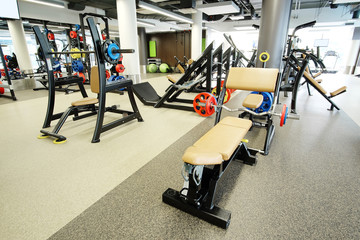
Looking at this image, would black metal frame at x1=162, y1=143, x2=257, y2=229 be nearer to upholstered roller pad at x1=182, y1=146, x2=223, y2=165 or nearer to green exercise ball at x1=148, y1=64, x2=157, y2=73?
upholstered roller pad at x1=182, y1=146, x2=223, y2=165

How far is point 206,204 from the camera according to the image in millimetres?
1318

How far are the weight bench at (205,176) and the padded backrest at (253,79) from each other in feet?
2.87

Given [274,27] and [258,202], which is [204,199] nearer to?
[258,202]

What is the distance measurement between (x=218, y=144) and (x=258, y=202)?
0.56m

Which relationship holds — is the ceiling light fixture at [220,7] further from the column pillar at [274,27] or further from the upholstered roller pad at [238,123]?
the upholstered roller pad at [238,123]

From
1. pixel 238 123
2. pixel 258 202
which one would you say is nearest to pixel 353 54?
pixel 238 123

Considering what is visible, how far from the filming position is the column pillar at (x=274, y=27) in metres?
3.98

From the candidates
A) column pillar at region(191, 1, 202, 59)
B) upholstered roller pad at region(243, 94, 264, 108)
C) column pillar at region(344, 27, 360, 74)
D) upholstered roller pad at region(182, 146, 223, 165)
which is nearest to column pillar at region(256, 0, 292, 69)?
upholstered roller pad at region(243, 94, 264, 108)

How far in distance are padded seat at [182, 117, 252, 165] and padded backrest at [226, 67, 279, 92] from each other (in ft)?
1.85

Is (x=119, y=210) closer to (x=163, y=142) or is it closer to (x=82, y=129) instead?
(x=163, y=142)

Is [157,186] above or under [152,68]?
under

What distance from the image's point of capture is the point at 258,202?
1462 millimetres

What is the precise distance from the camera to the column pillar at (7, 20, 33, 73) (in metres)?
7.36

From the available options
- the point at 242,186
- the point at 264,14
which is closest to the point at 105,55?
the point at 242,186
